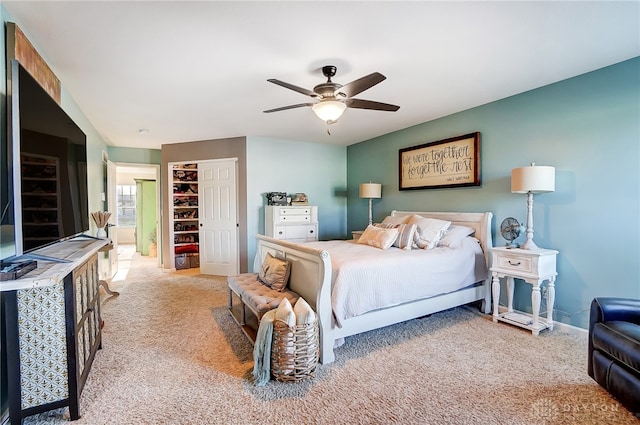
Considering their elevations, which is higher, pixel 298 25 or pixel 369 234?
pixel 298 25

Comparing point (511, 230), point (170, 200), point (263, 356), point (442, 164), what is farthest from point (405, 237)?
point (170, 200)

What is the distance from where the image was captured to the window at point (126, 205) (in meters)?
9.70

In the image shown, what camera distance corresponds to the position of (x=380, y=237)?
141 inches

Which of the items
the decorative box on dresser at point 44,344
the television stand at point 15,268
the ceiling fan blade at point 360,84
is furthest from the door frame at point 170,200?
the television stand at point 15,268

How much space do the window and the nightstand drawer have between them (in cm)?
1034

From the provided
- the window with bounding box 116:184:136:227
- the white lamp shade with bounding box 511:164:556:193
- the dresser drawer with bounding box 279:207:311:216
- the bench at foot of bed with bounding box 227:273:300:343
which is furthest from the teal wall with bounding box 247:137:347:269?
the window with bounding box 116:184:136:227

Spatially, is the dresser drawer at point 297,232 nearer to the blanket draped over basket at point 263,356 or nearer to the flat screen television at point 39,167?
the blanket draped over basket at point 263,356

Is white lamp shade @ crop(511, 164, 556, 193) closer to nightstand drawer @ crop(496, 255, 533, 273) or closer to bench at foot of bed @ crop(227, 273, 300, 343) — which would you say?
nightstand drawer @ crop(496, 255, 533, 273)

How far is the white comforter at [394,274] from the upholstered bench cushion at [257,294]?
490 millimetres

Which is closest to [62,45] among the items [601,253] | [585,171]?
[585,171]

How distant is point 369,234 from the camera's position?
12.6 feet

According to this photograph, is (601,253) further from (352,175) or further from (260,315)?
(352,175)

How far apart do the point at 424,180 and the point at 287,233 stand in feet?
7.64

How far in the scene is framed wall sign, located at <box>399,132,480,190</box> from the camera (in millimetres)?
3760
